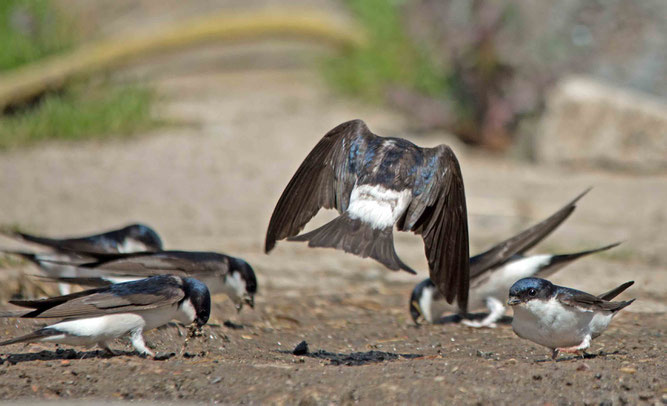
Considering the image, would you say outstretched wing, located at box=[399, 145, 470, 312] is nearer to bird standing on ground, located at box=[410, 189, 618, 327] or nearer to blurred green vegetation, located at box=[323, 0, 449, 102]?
bird standing on ground, located at box=[410, 189, 618, 327]

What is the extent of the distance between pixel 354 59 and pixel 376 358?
26.5ft

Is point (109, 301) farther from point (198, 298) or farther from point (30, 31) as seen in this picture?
point (30, 31)

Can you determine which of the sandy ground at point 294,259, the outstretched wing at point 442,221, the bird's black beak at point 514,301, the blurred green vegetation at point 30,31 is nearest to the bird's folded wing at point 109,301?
→ the sandy ground at point 294,259

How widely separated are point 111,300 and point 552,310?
166 cm

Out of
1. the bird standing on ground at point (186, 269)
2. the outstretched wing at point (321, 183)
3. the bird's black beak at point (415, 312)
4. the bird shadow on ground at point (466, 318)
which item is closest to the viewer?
the outstretched wing at point (321, 183)

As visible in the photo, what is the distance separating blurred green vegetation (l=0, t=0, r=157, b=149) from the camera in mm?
9820

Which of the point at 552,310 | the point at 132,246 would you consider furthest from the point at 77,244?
the point at 552,310

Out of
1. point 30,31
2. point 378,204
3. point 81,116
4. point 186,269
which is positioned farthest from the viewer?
point 30,31

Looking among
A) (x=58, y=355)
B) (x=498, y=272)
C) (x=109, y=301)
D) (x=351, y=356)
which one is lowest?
(x=58, y=355)

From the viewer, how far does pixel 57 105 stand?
32.9 ft

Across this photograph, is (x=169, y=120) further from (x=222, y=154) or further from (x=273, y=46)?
(x=273, y=46)

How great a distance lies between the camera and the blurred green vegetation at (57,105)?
982cm

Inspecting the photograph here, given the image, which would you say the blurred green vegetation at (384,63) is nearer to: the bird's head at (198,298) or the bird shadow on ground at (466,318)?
the bird shadow on ground at (466,318)

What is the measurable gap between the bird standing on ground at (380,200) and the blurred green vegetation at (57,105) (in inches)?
233
